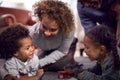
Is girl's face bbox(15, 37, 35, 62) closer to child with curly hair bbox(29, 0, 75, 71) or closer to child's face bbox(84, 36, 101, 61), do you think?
child with curly hair bbox(29, 0, 75, 71)

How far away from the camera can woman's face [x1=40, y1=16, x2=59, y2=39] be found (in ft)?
5.26

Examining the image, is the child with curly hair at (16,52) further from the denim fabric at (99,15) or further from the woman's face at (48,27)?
the denim fabric at (99,15)

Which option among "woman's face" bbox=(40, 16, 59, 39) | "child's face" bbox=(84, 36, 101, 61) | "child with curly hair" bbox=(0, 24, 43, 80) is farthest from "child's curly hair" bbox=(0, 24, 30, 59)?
"child's face" bbox=(84, 36, 101, 61)

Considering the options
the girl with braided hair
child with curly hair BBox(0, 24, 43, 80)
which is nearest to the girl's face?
child with curly hair BBox(0, 24, 43, 80)

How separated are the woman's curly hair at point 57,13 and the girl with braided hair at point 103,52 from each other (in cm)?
23

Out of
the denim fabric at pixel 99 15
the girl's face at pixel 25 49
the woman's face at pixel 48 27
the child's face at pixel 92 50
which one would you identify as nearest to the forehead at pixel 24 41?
the girl's face at pixel 25 49

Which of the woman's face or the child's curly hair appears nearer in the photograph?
the child's curly hair

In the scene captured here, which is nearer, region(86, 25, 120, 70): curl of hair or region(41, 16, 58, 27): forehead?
region(86, 25, 120, 70): curl of hair

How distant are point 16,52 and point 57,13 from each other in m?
0.37

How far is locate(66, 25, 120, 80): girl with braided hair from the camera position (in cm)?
141

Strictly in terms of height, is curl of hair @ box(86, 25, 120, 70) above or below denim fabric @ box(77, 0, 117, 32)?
below

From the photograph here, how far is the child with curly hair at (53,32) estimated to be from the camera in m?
1.64

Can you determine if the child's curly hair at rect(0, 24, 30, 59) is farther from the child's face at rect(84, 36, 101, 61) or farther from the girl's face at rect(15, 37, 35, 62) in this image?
the child's face at rect(84, 36, 101, 61)

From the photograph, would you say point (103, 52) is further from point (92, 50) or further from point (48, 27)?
point (48, 27)
